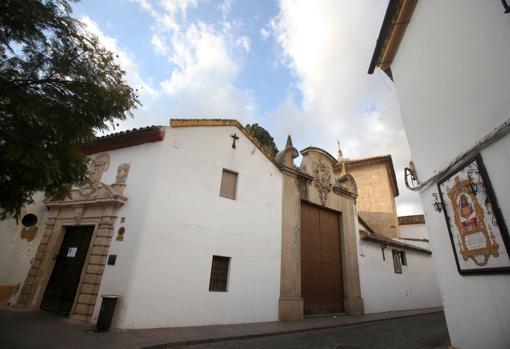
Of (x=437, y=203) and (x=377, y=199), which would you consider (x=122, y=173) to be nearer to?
(x=437, y=203)

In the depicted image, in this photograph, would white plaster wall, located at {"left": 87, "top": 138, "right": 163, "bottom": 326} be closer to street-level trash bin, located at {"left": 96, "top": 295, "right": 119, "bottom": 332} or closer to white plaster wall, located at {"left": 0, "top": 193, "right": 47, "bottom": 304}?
street-level trash bin, located at {"left": 96, "top": 295, "right": 119, "bottom": 332}

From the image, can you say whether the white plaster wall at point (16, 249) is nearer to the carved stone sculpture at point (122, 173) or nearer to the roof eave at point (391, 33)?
the carved stone sculpture at point (122, 173)

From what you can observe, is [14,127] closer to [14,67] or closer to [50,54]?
[14,67]

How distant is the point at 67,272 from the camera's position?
818 centimetres

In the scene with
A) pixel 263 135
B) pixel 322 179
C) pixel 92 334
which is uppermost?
pixel 263 135

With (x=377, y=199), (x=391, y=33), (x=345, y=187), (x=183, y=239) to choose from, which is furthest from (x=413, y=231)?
(x=183, y=239)

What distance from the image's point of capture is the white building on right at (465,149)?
390 cm

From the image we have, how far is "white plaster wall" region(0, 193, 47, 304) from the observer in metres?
8.70

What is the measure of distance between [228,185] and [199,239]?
7.10ft

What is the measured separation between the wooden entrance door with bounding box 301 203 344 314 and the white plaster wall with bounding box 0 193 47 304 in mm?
9652

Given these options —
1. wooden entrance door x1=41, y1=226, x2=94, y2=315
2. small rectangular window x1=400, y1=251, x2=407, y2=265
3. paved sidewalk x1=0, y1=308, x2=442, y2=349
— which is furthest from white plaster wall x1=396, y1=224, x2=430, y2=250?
wooden entrance door x1=41, y1=226, x2=94, y2=315

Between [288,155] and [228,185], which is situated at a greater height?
[288,155]

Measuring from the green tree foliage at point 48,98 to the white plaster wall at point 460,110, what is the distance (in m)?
5.95

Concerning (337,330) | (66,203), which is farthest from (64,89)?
(337,330)
